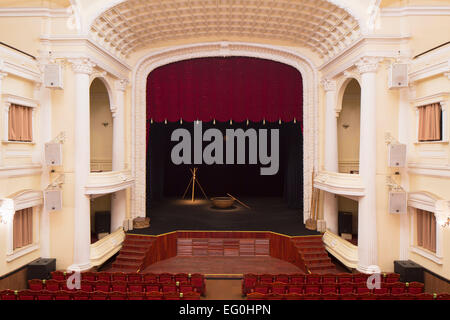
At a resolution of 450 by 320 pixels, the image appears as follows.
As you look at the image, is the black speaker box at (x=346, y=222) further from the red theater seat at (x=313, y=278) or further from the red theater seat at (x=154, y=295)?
the red theater seat at (x=154, y=295)

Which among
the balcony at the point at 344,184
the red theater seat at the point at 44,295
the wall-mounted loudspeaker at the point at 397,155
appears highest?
the wall-mounted loudspeaker at the point at 397,155

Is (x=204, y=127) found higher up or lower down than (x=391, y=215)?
higher up

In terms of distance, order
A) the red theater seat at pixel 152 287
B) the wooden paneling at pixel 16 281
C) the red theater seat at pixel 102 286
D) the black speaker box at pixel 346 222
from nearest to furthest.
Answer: the red theater seat at pixel 102 286, the red theater seat at pixel 152 287, the wooden paneling at pixel 16 281, the black speaker box at pixel 346 222

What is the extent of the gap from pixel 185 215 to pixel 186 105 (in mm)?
5131

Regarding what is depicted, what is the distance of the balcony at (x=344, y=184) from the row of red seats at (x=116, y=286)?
5588 mm

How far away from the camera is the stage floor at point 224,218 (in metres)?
12.8

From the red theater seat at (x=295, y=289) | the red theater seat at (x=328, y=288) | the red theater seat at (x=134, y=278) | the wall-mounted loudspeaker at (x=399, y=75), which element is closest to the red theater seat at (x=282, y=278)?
the red theater seat at (x=295, y=289)

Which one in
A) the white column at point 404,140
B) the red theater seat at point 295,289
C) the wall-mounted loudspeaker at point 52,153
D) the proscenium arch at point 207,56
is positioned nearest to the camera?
the red theater seat at point 295,289

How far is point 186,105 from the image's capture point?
13.7m

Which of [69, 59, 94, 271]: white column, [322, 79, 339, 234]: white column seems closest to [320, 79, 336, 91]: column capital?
[322, 79, 339, 234]: white column

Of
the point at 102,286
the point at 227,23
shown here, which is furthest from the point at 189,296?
the point at 227,23

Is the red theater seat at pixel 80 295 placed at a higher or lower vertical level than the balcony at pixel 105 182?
lower

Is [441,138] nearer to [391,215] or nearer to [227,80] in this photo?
[391,215]

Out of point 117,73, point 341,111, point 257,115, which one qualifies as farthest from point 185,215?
point 341,111
